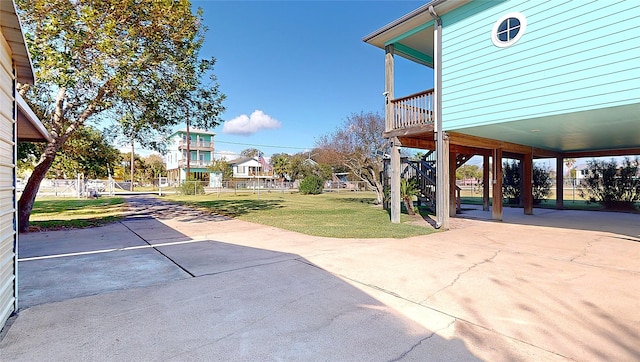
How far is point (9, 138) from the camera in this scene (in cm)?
289

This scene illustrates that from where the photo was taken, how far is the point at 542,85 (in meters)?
5.98

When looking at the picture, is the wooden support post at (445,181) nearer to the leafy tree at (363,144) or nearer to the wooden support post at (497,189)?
the wooden support post at (497,189)

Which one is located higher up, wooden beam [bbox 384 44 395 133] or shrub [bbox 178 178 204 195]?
wooden beam [bbox 384 44 395 133]

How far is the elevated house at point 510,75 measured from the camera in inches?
205

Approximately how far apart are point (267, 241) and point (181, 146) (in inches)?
1599

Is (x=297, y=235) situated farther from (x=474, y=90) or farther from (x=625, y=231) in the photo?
(x=625, y=231)

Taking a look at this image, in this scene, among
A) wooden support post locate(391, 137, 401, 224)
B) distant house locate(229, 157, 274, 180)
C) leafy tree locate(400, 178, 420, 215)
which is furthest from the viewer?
distant house locate(229, 157, 274, 180)

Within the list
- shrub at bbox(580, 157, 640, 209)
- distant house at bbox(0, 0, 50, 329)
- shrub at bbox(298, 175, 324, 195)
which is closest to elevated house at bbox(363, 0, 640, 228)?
shrub at bbox(580, 157, 640, 209)

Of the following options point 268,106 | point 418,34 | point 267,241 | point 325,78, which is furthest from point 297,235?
point 268,106

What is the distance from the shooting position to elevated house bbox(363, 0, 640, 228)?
5211 millimetres

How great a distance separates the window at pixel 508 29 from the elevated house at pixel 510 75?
20 millimetres

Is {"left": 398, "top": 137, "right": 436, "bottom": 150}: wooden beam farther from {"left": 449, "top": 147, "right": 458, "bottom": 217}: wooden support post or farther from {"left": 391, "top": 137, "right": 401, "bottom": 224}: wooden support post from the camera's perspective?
{"left": 449, "top": 147, "right": 458, "bottom": 217}: wooden support post

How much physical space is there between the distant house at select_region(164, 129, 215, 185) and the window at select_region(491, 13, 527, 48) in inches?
1620

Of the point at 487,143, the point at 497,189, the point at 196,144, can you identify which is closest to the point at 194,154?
the point at 196,144
